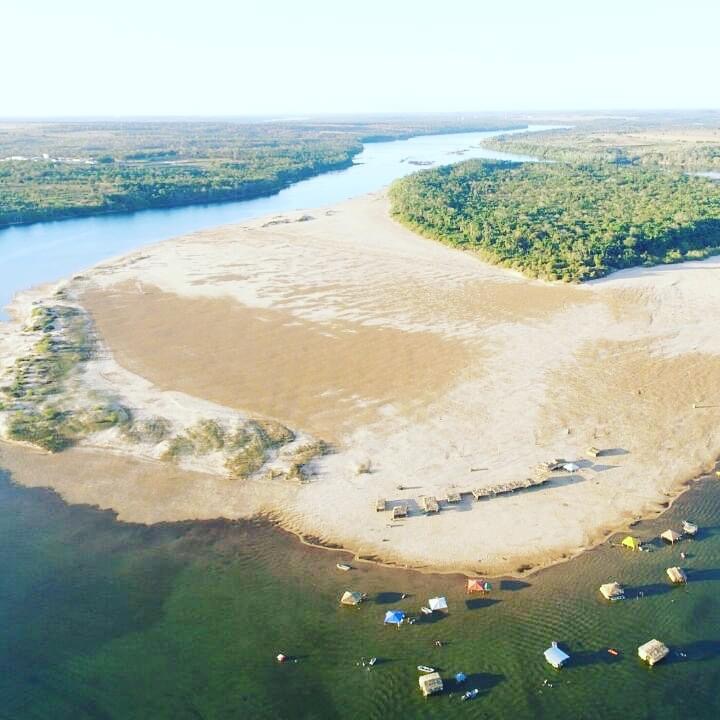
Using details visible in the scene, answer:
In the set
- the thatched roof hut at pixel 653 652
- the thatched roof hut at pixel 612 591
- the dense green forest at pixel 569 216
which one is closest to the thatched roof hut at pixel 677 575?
the thatched roof hut at pixel 612 591

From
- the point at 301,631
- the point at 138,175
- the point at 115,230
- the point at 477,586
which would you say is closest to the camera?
the point at 301,631

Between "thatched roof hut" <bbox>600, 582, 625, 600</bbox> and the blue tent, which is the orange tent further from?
"thatched roof hut" <bbox>600, 582, 625, 600</bbox>

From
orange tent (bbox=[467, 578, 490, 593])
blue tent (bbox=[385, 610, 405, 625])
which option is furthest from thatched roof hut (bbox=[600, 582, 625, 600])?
blue tent (bbox=[385, 610, 405, 625])

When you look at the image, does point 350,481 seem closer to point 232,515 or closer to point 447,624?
point 232,515

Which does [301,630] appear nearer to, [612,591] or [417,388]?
[612,591]

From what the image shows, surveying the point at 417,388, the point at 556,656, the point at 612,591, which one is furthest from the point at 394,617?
the point at 417,388

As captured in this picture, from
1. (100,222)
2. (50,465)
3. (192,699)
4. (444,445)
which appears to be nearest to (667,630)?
(444,445)

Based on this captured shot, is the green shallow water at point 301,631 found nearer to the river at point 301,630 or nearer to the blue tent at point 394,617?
the river at point 301,630
